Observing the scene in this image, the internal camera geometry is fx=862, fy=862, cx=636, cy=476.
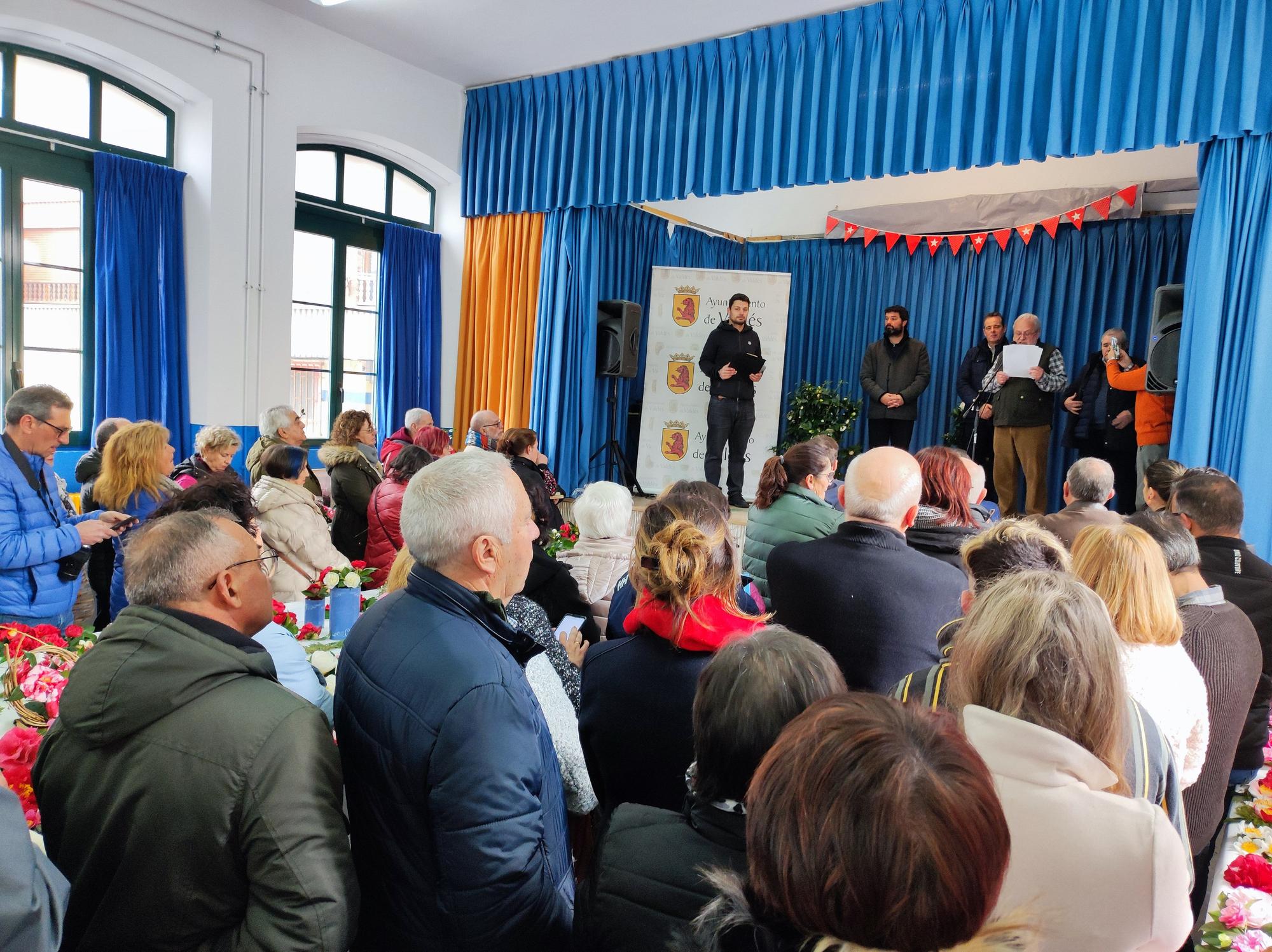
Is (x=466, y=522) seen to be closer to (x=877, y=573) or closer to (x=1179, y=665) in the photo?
(x=877, y=573)

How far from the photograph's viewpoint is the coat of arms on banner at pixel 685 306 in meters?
8.14

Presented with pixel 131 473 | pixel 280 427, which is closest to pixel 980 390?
pixel 280 427

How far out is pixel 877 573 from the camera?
2.13m

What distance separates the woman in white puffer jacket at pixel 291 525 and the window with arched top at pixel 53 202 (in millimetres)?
3756

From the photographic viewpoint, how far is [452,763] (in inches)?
46.8

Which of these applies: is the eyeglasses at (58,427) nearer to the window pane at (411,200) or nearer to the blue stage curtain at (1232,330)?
the blue stage curtain at (1232,330)

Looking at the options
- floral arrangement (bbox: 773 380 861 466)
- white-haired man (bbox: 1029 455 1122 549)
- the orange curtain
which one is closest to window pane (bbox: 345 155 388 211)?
the orange curtain

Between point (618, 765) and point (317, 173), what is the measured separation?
703 centimetres

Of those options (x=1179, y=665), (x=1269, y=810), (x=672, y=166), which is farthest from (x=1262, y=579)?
(x=672, y=166)

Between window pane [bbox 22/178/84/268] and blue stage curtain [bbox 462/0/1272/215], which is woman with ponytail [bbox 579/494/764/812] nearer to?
blue stage curtain [bbox 462/0/1272/215]

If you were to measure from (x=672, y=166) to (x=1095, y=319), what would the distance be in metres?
3.81

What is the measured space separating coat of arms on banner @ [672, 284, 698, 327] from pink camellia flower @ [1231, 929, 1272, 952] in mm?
7084

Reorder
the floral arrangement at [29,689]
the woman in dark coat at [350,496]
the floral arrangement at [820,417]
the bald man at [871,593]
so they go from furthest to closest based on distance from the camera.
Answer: the floral arrangement at [820,417] → the woman in dark coat at [350,496] → the bald man at [871,593] → the floral arrangement at [29,689]

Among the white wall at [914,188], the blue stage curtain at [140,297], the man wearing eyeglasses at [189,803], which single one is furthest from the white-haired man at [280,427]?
the white wall at [914,188]
